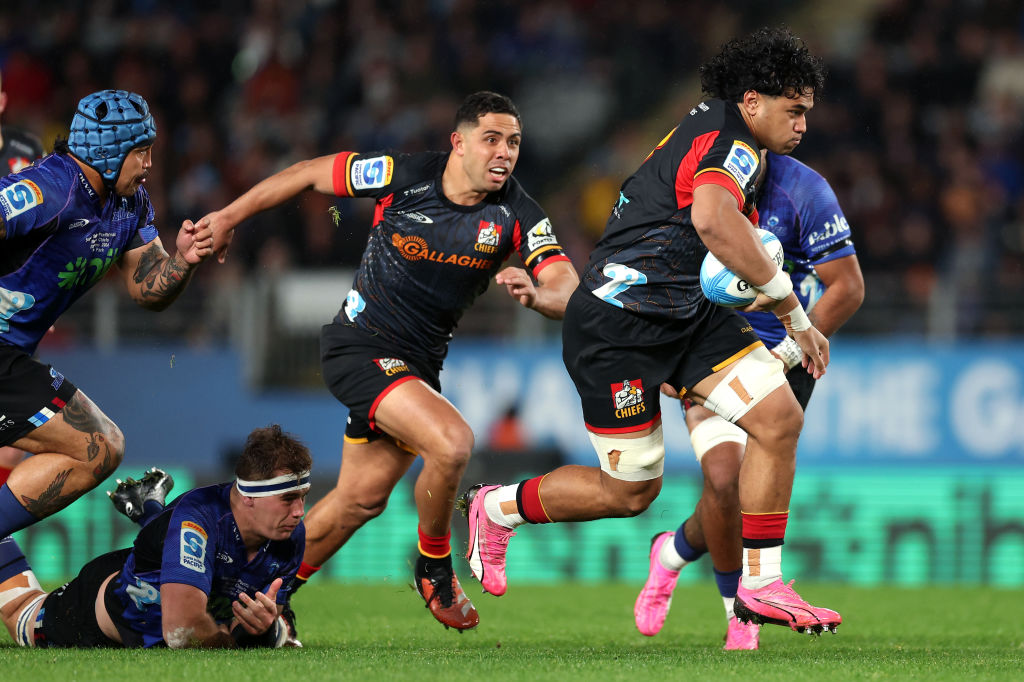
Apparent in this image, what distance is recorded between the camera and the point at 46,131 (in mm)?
15641

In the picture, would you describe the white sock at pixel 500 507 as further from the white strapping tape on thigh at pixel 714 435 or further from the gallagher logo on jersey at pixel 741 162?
the gallagher logo on jersey at pixel 741 162

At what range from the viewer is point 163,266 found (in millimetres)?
6613

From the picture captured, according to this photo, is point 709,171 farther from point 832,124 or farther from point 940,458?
point 832,124

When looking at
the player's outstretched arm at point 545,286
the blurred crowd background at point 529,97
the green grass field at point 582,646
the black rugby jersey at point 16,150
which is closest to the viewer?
the green grass field at point 582,646

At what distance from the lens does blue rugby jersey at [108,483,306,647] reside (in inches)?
226

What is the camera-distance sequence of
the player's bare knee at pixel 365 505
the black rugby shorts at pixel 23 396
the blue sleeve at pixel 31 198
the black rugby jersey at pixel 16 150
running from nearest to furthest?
1. the blue sleeve at pixel 31 198
2. the black rugby shorts at pixel 23 396
3. the player's bare knee at pixel 365 505
4. the black rugby jersey at pixel 16 150

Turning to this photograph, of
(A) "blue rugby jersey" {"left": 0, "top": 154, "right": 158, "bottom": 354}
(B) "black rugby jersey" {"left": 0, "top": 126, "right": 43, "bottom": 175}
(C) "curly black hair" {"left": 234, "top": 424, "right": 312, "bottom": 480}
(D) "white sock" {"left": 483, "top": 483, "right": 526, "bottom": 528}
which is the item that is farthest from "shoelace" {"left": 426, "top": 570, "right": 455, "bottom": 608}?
(B) "black rugby jersey" {"left": 0, "top": 126, "right": 43, "bottom": 175}

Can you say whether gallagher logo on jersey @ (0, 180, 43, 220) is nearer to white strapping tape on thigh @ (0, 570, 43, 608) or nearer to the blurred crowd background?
white strapping tape on thigh @ (0, 570, 43, 608)

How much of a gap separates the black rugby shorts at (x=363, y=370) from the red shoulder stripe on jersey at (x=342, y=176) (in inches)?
26.8

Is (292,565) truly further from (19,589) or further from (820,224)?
(820,224)

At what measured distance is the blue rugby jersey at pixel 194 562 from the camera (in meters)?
5.75

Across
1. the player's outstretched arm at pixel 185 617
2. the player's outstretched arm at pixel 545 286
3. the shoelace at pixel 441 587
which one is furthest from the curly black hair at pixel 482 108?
the player's outstretched arm at pixel 185 617

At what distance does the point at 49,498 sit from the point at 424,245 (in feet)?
6.98

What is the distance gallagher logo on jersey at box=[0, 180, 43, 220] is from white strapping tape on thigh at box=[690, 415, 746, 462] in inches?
129
